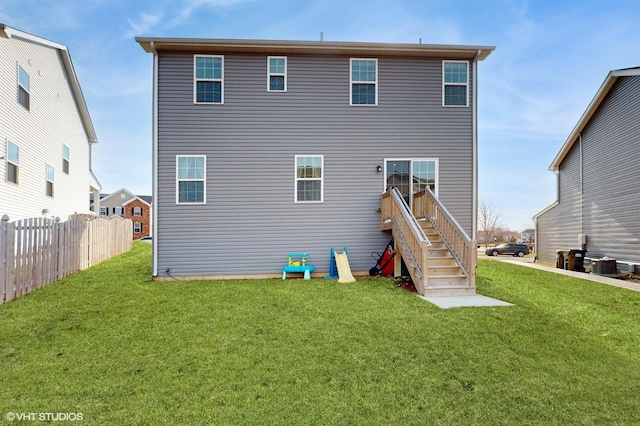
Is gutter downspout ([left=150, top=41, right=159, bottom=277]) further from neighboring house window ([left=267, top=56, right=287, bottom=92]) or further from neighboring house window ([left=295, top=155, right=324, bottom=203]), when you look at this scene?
neighboring house window ([left=295, top=155, right=324, bottom=203])

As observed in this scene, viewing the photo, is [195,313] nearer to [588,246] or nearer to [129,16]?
[129,16]

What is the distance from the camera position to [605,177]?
41.7 feet

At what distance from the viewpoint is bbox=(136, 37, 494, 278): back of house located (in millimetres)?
9234

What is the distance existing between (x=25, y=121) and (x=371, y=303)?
513 inches

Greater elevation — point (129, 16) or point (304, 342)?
point (129, 16)

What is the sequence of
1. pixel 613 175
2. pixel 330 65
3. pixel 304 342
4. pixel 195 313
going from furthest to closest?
pixel 613 175 → pixel 330 65 → pixel 195 313 → pixel 304 342

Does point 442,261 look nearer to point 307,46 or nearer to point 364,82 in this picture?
point 364,82

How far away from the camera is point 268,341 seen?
4398mm

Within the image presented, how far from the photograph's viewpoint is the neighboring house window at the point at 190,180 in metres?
9.25

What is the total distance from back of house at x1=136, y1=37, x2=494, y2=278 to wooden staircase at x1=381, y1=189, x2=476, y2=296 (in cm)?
109

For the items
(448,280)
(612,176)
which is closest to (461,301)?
(448,280)

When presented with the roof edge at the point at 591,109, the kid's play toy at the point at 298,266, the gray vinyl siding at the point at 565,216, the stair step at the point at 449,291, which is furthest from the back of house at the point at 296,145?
the gray vinyl siding at the point at 565,216

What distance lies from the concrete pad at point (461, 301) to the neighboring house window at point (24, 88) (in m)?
13.9

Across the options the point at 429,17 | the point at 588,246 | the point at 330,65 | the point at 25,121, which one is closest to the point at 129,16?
the point at 25,121
